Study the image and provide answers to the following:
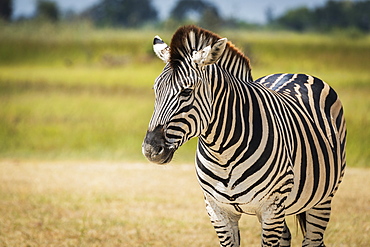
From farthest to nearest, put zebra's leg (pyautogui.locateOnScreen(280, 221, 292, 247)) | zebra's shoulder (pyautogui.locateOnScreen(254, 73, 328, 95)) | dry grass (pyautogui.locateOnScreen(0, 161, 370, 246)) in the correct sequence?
dry grass (pyautogui.locateOnScreen(0, 161, 370, 246)), zebra's leg (pyautogui.locateOnScreen(280, 221, 292, 247)), zebra's shoulder (pyautogui.locateOnScreen(254, 73, 328, 95))

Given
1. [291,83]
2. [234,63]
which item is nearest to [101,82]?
[291,83]

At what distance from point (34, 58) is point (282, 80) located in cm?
1892

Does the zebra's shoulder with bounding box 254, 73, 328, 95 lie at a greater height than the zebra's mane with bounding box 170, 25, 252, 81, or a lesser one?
lesser

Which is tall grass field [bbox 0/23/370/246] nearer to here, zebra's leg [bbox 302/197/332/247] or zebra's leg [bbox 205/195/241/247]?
zebra's leg [bbox 302/197/332/247]

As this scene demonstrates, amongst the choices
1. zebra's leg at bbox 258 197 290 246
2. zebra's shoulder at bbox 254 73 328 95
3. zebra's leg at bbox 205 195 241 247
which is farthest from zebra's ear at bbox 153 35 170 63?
zebra's shoulder at bbox 254 73 328 95

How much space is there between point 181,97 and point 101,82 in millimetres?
15141

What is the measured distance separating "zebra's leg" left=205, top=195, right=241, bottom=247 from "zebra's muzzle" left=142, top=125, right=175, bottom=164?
744 millimetres

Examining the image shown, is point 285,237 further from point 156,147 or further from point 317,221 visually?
point 156,147

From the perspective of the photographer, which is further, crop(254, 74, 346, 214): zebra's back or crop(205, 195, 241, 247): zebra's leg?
crop(254, 74, 346, 214): zebra's back

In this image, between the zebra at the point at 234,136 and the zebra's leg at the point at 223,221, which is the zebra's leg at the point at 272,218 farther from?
the zebra's leg at the point at 223,221

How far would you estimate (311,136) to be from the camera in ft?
14.0

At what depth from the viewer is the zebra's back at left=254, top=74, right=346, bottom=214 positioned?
405 cm

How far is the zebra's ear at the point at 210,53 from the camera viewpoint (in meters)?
3.27

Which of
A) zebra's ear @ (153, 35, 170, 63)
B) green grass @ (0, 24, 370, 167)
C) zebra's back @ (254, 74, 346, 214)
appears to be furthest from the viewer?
green grass @ (0, 24, 370, 167)
